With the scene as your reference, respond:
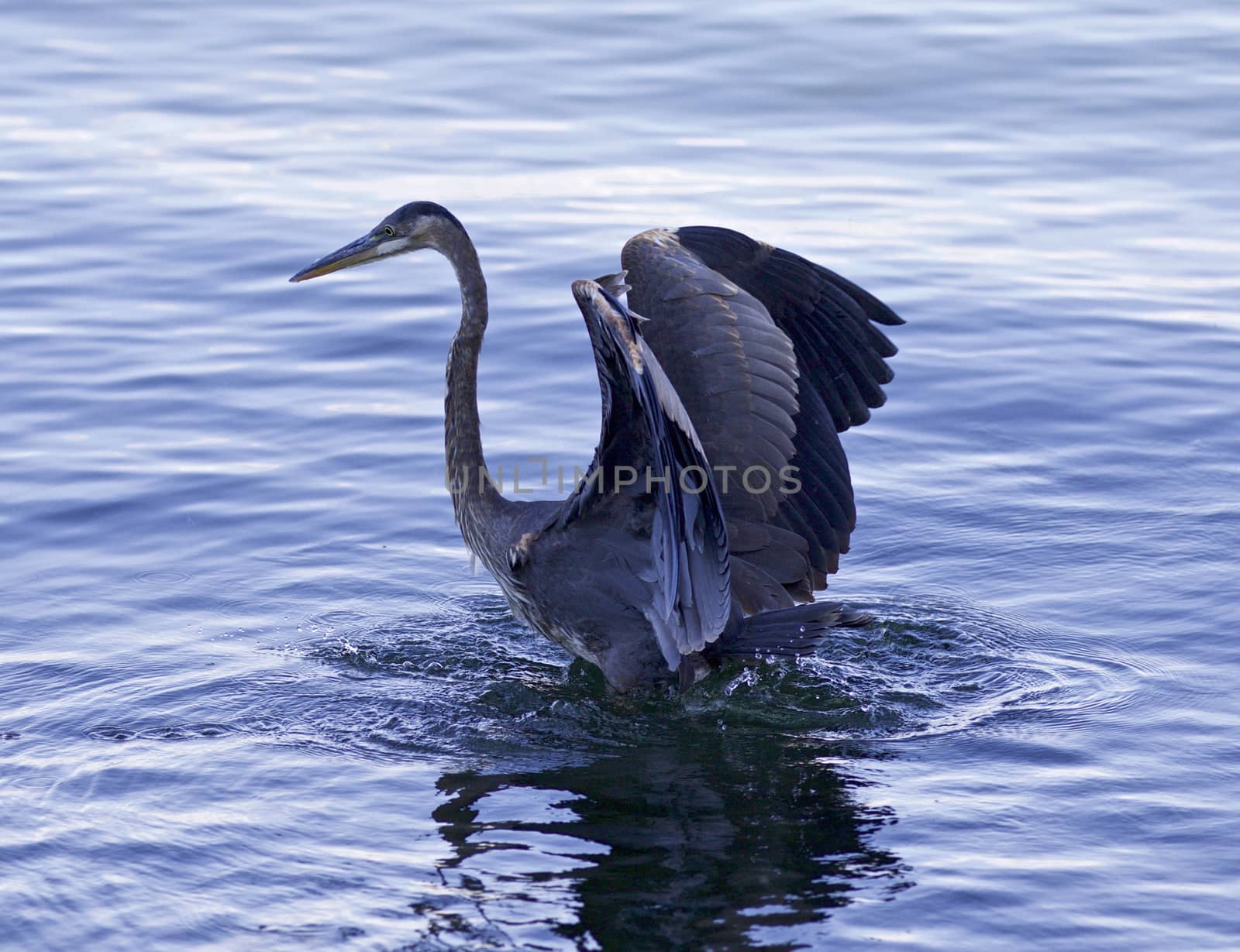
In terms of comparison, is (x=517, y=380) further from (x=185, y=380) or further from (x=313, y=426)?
(x=185, y=380)

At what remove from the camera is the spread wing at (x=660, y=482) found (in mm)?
5148

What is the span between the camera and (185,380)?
9.15 metres

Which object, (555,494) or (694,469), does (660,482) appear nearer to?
(694,469)

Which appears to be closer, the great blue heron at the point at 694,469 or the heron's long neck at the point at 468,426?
the great blue heron at the point at 694,469

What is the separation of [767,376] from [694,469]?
3.33 feet

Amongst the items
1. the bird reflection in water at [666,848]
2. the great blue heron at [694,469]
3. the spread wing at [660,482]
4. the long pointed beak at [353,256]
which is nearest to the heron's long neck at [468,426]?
the great blue heron at [694,469]

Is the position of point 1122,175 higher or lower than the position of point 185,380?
higher

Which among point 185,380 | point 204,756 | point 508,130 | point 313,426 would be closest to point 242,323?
point 185,380

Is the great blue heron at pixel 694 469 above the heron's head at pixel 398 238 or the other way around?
the other way around

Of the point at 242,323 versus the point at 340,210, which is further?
the point at 340,210

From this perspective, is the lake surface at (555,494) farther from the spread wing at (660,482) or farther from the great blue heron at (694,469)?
the spread wing at (660,482)

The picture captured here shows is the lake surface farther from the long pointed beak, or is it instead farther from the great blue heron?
the long pointed beak

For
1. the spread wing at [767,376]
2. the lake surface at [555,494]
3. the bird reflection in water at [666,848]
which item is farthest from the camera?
the spread wing at [767,376]

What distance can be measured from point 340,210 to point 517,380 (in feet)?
9.36
